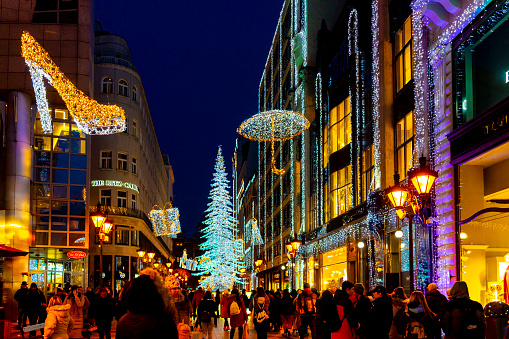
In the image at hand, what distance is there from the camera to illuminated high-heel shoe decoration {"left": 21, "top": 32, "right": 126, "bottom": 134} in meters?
27.1

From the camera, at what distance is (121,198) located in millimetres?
57875

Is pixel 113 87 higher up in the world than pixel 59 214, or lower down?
higher up

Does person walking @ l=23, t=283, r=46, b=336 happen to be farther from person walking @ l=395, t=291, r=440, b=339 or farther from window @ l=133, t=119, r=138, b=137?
window @ l=133, t=119, r=138, b=137

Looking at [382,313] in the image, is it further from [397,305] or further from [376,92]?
[376,92]

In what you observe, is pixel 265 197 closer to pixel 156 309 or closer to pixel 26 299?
pixel 26 299

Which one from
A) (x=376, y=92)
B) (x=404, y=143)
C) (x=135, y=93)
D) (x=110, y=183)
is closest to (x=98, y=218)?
(x=404, y=143)

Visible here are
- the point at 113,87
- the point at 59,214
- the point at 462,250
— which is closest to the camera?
the point at 462,250

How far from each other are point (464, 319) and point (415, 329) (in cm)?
128

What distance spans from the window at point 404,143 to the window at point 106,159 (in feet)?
121

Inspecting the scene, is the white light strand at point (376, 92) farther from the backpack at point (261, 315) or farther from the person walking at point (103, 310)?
the person walking at point (103, 310)

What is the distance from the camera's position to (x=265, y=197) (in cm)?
7556

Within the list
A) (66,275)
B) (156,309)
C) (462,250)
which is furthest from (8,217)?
(156,309)

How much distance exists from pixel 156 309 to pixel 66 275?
4421 centimetres

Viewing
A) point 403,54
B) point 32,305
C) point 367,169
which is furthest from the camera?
point 367,169
